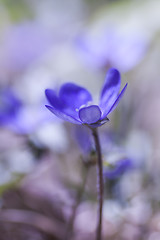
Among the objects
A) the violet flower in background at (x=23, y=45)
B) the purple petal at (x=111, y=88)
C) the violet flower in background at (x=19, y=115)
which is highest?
the violet flower in background at (x=23, y=45)

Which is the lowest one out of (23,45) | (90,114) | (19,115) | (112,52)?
(90,114)

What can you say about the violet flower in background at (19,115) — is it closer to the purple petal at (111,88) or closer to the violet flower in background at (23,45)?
the purple petal at (111,88)

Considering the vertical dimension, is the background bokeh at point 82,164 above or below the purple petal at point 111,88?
above

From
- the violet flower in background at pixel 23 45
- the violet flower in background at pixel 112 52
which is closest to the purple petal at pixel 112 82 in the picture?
the violet flower in background at pixel 112 52

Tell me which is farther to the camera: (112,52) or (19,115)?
(112,52)

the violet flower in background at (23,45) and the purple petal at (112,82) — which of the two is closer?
the purple petal at (112,82)

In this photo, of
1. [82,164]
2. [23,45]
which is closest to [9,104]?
[82,164]

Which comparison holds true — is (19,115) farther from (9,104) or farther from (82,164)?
(82,164)

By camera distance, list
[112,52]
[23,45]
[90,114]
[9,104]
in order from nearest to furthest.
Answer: [90,114] < [9,104] < [112,52] < [23,45]
